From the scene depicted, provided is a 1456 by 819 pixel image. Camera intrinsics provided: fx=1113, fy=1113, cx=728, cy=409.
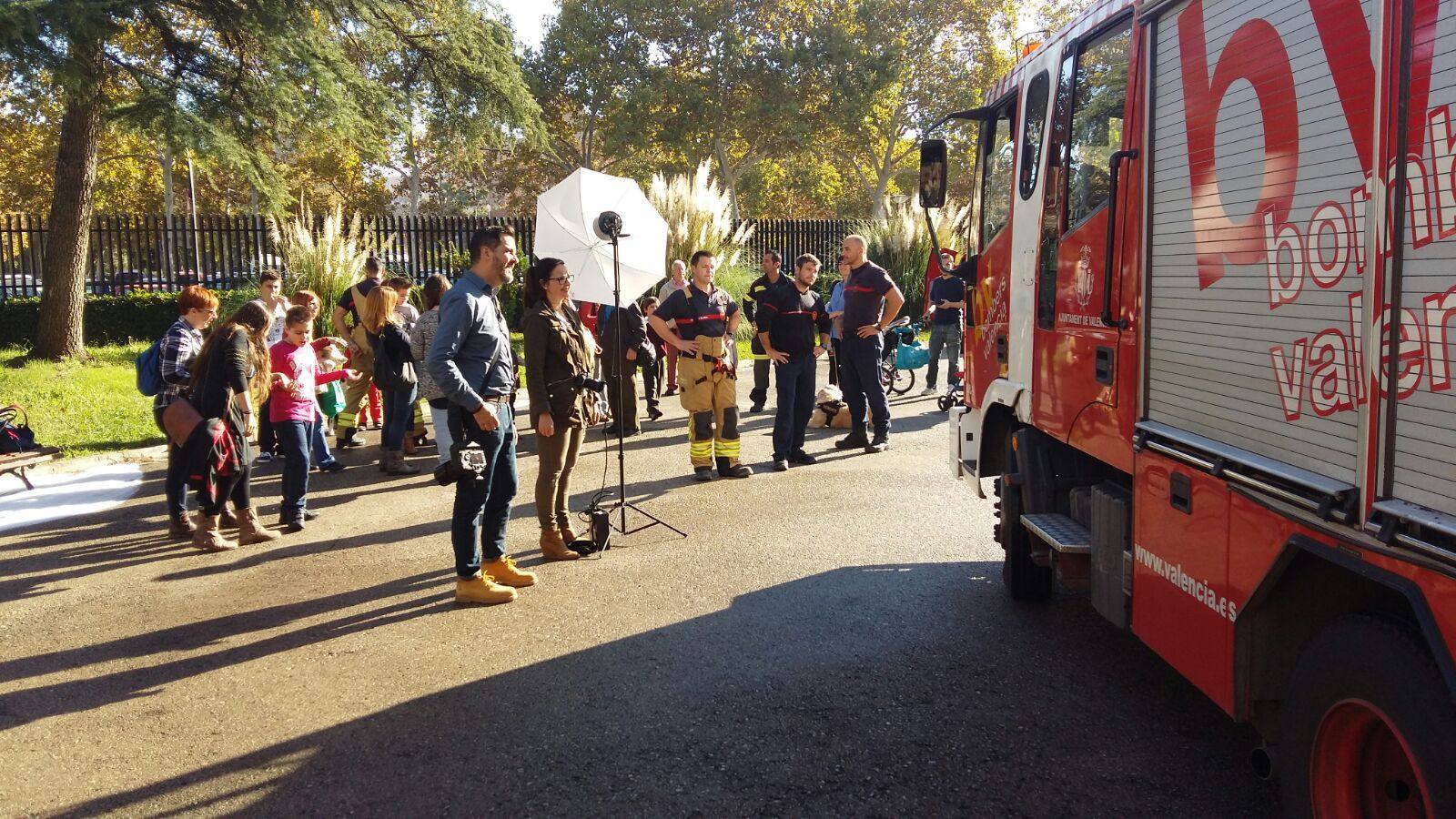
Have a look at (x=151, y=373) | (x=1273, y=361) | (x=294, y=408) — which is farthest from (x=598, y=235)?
(x=1273, y=361)

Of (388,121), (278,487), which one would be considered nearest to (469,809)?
(278,487)

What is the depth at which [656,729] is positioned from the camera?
4180mm

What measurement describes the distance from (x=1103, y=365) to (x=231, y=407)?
5347 millimetres

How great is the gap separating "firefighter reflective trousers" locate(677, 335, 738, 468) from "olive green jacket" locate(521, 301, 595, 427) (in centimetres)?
248

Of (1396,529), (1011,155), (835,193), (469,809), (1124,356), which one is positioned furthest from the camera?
(835,193)

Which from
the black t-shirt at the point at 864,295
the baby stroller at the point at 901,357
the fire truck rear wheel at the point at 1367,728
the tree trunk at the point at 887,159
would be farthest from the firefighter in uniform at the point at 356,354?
the tree trunk at the point at 887,159

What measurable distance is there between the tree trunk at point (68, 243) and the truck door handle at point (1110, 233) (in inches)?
610

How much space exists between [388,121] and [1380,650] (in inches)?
666

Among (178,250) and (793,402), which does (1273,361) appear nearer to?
(793,402)

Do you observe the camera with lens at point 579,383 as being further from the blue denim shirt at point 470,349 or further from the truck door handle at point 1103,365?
the truck door handle at point 1103,365

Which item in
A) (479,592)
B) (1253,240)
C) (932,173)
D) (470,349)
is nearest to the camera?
(1253,240)

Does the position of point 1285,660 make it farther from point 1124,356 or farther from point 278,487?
point 278,487

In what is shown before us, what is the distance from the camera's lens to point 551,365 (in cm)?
649

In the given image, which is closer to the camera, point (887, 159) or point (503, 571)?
point (503, 571)
